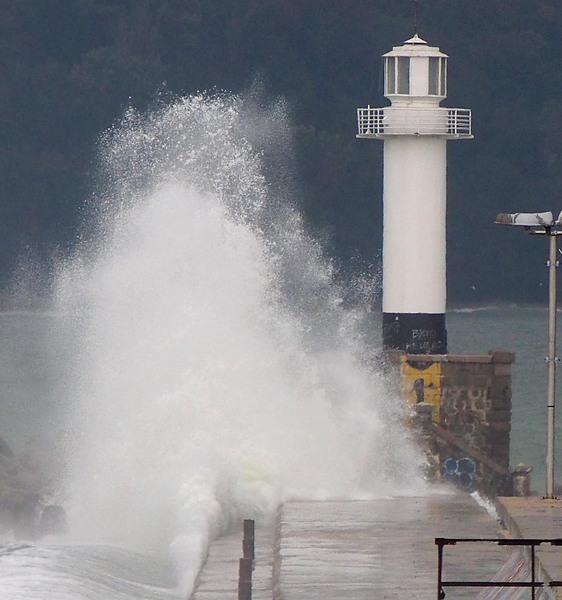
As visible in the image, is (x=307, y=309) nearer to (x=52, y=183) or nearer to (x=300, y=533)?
(x=300, y=533)

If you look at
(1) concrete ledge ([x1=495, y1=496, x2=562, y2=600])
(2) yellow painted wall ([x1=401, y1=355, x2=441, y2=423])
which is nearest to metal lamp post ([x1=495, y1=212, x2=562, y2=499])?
(1) concrete ledge ([x1=495, y1=496, x2=562, y2=600])

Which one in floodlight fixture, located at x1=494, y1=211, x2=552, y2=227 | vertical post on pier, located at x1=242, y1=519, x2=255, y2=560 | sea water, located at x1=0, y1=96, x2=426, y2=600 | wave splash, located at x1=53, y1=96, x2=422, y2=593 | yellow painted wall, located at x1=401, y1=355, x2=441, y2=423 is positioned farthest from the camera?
yellow painted wall, located at x1=401, y1=355, x2=441, y2=423

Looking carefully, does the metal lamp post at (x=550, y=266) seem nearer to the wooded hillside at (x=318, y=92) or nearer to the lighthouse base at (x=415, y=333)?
the lighthouse base at (x=415, y=333)

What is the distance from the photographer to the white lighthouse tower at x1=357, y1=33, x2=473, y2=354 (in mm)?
21766

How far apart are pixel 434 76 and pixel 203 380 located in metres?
4.35

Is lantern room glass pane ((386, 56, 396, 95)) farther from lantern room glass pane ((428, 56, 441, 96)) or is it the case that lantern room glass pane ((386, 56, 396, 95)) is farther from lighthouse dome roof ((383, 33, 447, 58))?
lantern room glass pane ((428, 56, 441, 96))

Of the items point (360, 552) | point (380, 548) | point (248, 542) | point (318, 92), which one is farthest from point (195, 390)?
point (318, 92)

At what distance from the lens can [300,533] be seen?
15.4m

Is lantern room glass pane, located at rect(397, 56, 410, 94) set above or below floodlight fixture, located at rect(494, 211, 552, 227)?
above

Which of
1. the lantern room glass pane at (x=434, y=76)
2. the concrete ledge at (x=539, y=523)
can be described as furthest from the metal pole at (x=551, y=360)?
the lantern room glass pane at (x=434, y=76)

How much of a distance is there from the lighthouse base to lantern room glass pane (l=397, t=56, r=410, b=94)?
2535 mm

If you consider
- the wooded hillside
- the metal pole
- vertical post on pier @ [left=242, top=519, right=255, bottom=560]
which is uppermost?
the wooded hillside

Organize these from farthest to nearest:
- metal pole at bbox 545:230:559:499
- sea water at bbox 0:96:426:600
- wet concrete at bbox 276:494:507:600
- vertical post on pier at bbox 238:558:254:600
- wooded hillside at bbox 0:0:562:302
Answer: wooded hillside at bbox 0:0:562:302 → sea water at bbox 0:96:426:600 → metal pole at bbox 545:230:559:499 → wet concrete at bbox 276:494:507:600 → vertical post on pier at bbox 238:558:254:600

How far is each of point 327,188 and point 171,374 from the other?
4975 centimetres
